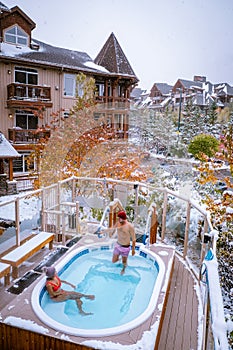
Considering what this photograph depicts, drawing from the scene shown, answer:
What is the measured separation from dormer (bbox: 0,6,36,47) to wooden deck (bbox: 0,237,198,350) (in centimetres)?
853

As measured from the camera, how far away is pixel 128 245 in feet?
13.0

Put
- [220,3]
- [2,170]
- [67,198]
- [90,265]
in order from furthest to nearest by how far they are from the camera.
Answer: [2,170], [220,3], [67,198], [90,265]

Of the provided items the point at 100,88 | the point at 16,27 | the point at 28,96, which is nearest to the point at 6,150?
the point at 28,96

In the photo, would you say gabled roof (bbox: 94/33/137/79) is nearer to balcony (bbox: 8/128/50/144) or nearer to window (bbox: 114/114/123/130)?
window (bbox: 114/114/123/130)

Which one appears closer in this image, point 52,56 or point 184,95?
point 52,56

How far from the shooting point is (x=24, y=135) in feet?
32.0

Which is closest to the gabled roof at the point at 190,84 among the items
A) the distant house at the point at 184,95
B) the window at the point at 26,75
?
the distant house at the point at 184,95

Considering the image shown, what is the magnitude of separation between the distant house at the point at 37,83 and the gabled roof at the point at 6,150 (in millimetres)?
509

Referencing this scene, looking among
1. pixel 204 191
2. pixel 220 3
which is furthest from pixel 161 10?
pixel 204 191

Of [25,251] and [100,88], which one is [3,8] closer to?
[100,88]

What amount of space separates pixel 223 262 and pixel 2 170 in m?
7.67

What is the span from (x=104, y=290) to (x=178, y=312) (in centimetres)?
118

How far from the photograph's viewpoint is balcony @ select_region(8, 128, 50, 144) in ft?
31.3

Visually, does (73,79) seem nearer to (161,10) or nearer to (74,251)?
(161,10)
